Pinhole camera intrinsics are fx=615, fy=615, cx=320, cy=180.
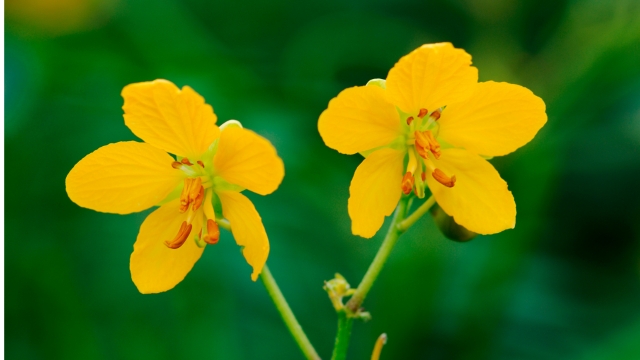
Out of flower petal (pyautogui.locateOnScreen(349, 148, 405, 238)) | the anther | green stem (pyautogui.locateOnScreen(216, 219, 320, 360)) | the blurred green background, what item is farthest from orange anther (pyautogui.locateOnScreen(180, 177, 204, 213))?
the blurred green background

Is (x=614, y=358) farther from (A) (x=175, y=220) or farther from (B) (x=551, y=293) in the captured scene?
(A) (x=175, y=220)

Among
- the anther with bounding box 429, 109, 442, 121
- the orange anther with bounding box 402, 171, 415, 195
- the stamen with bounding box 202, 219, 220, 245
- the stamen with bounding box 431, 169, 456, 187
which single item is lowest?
the stamen with bounding box 202, 219, 220, 245

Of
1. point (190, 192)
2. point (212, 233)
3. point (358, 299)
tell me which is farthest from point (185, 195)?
point (358, 299)

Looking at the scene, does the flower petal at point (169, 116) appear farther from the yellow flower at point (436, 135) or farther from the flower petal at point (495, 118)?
the flower petal at point (495, 118)

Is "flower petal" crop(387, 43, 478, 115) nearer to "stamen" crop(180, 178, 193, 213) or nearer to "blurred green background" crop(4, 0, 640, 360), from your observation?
"stamen" crop(180, 178, 193, 213)

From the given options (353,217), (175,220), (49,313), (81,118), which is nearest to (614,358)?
(353,217)

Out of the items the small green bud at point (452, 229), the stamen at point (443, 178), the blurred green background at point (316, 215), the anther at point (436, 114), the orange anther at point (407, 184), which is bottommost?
the blurred green background at point (316, 215)

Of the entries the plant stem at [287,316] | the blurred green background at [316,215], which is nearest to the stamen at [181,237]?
the plant stem at [287,316]
